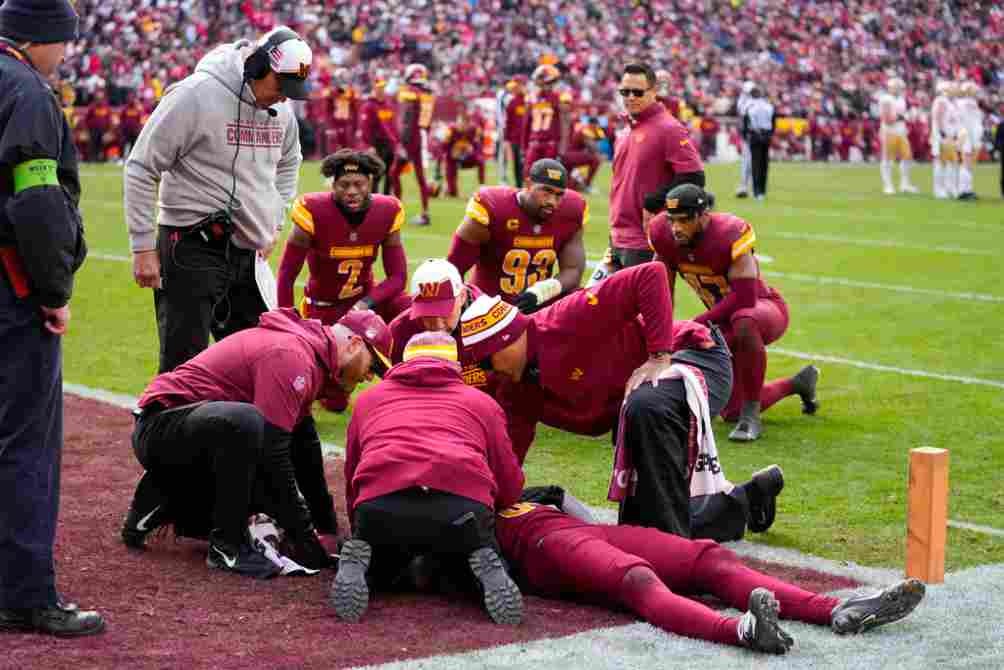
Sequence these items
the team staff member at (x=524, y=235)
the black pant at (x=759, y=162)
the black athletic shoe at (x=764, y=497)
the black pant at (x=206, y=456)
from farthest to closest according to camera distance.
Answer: the black pant at (x=759, y=162) < the team staff member at (x=524, y=235) < the black athletic shoe at (x=764, y=497) < the black pant at (x=206, y=456)

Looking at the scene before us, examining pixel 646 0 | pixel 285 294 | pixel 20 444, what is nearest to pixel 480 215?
pixel 285 294

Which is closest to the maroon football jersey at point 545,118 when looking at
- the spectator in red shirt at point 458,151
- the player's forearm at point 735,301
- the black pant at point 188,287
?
the spectator in red shirt at point 458,151

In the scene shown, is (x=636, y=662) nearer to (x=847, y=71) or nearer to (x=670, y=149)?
(x=670, y=149)

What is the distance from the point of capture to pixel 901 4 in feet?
165

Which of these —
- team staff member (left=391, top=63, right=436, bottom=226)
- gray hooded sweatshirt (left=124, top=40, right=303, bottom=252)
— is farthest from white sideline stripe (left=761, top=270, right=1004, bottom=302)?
gray hooded sweatshirt (left=124, top=40, right=303, bottom=252)

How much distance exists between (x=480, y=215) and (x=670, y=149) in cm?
134

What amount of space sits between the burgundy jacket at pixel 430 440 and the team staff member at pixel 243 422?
28 cm

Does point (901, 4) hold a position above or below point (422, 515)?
above

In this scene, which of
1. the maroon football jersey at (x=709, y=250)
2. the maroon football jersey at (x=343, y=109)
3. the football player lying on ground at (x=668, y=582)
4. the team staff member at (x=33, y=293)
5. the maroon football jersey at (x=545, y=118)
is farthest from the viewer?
the maroon football jersey at (x=343, y=109)

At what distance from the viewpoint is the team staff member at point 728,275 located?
25.5ft

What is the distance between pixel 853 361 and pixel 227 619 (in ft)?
20.9

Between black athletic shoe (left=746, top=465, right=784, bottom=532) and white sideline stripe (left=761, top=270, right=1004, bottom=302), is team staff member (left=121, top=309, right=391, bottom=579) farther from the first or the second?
white sideline stripe (left=761, top=270, right=1004, bottom=302)

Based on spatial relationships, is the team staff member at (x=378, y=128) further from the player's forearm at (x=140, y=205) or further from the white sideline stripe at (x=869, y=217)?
the player's forearm at (x=140, y=205)

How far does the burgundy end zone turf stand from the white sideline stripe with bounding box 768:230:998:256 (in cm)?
1174
